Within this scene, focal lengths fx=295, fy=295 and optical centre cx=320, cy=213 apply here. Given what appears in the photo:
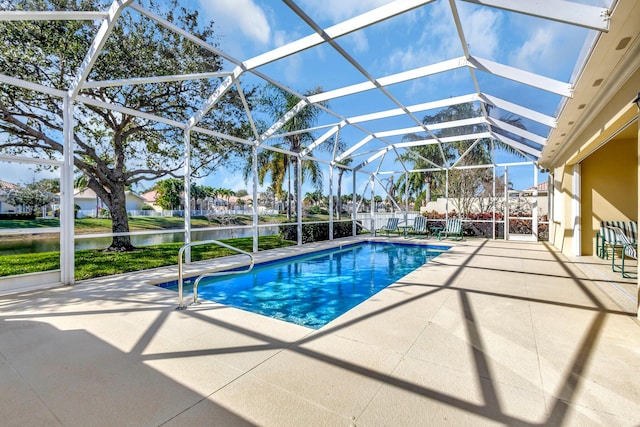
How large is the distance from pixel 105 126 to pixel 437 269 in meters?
10.0

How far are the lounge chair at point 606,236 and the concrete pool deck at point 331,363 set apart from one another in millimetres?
2439

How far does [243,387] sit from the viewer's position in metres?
2.15

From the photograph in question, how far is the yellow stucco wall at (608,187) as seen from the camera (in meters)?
7.28

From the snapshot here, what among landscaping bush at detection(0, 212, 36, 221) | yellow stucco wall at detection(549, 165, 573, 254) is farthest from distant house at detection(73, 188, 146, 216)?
yellow stucco wall at detection(549, 165, 573, 254)

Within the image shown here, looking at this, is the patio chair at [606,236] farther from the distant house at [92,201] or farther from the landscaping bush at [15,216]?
the landscaping bush at [15,216]

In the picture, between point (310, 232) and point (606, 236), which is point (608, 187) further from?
point (310, 232)

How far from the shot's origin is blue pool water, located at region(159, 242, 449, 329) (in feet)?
15.9

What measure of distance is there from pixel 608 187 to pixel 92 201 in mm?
13297

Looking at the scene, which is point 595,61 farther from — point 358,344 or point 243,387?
point 243,387

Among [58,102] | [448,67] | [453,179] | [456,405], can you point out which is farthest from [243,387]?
[453,179]

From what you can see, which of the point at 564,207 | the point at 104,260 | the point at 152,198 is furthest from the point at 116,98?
the point at 564,207

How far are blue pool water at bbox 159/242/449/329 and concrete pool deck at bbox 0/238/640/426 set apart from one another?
99 centimetres

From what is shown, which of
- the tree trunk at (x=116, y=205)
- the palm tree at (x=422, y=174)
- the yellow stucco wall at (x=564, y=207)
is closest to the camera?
the yellow stucco wall at (x=564, y=207)

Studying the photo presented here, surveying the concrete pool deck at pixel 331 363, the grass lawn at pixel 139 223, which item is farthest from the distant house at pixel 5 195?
the concrete pool deck at pixel 331 363
